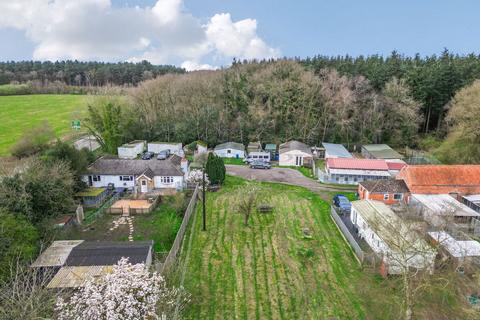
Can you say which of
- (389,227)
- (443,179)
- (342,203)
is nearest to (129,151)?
(342,203)

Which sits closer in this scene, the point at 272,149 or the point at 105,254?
the point at 105,254

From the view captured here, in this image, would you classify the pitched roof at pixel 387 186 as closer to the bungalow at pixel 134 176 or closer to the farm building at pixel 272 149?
the farm building at pixel 272 149

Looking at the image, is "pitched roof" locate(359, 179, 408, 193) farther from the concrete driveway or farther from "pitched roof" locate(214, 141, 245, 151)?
"pitched roof" locate(214, 141, 245, 151)

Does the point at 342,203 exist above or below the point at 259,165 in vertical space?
below

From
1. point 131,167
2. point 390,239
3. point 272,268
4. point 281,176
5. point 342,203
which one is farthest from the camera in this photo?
→ point 281,176

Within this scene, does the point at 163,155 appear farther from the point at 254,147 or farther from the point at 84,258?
the point at 84,258

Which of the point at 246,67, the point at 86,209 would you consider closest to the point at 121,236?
the point at 86,209

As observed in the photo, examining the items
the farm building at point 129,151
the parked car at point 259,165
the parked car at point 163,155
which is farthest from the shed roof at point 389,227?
the farm building at point 129,151

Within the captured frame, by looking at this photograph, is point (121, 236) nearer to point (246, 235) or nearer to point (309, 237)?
point (246, 235)
